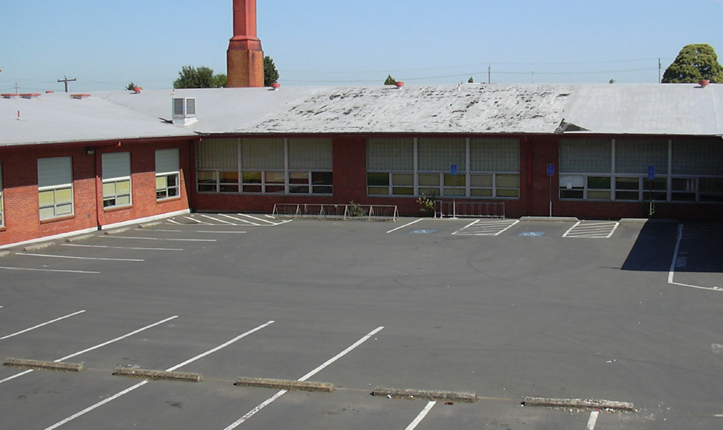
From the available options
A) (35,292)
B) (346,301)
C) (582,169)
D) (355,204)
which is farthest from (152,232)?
(582,169)

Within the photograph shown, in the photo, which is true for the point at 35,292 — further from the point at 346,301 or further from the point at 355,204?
the point at 355,204

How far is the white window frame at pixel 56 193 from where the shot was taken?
27172 mm

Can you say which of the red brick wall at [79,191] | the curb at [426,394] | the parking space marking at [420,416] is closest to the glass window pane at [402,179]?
the red brick wall at [79,191]

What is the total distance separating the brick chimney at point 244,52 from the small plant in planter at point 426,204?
18.0 metres

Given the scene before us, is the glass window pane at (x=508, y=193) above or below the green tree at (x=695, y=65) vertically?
below

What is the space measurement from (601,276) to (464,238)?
24.4 ft

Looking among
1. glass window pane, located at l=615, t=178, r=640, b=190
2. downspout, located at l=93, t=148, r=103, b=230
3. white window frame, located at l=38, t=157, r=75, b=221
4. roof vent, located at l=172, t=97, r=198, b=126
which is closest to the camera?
white window frame, located at l=38, t=157, r=75, b=221

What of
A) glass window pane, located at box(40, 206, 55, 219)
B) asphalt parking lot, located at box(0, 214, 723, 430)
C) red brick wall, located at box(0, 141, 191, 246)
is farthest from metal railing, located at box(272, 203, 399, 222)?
glass window pane, located at box(40, 206, 55, 219)

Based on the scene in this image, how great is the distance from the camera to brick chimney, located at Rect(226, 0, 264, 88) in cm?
4747

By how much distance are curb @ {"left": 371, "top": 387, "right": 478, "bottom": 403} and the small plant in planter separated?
2189 cm

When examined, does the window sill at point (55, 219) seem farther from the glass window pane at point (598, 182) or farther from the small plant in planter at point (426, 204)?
the glass window pane at point (598, 182)

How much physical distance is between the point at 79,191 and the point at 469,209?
14.7 metres

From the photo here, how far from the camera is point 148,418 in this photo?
10.5m

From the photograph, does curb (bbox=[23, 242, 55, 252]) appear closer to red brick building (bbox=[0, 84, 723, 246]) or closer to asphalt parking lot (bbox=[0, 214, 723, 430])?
asphalt parking lot (bbox=[0, 214, 723, 430])
